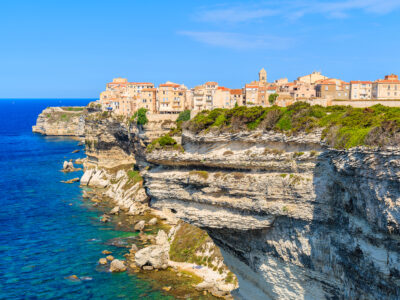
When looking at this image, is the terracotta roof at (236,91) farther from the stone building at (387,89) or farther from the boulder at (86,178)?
the boulder at (86,178)

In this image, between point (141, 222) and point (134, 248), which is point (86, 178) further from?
point (134, 248)

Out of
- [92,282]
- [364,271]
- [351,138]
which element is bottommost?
[92,282]

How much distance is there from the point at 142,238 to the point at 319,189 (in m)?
28.3

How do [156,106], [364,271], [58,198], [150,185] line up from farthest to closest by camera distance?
[156,106] → [58,198] → [150,185] → [364,271]

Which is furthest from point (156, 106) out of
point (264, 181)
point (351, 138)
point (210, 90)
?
point (351, 138)

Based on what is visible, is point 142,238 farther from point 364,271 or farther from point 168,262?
point 364,271

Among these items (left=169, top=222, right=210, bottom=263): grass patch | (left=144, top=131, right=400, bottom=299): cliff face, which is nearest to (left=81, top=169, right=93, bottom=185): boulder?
(left=169, top=222, right=210, bottom=263): grass patch

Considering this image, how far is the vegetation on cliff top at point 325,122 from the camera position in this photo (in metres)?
20.8

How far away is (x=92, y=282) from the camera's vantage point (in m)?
38.0

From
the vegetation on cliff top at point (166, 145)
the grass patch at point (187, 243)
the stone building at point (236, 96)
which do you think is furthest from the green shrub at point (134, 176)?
the vegetation on cliff top at point (166, 145)

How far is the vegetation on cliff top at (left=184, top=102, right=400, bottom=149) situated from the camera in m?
20.8

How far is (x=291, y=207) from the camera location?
25578mm

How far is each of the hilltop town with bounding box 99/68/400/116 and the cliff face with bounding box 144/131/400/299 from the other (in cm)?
1898

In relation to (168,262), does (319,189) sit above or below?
above
